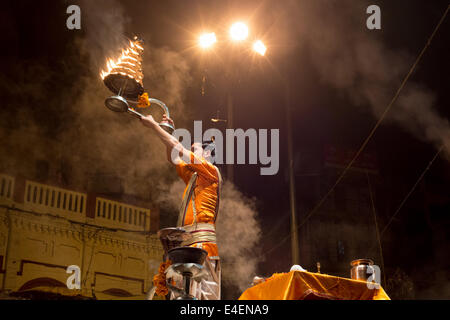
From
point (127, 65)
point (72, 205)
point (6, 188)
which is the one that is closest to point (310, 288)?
point (127, 65)

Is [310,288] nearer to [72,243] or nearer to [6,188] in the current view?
[6,188]

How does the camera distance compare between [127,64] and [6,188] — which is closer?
[127,64]

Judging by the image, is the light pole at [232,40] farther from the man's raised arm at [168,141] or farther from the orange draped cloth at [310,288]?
the orange draped cloth at [310,288]

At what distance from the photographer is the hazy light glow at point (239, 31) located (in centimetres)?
1104

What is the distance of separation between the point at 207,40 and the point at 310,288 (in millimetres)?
9062

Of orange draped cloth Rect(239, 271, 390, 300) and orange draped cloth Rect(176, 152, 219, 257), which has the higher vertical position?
orange draped cloth Rect(176, 152, 219, 257)

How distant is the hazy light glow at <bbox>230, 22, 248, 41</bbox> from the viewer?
11.0 meters

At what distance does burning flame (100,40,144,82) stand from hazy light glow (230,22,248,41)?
19.4ft

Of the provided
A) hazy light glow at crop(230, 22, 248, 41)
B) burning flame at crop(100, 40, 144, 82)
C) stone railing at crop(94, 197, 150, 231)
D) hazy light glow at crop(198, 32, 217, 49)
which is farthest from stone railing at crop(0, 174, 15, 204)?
burning flame at crop(100, 40, 144, 82)

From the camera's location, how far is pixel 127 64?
17.9ft

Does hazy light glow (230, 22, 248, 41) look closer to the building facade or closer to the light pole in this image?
the light pole

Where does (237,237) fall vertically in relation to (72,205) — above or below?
below
